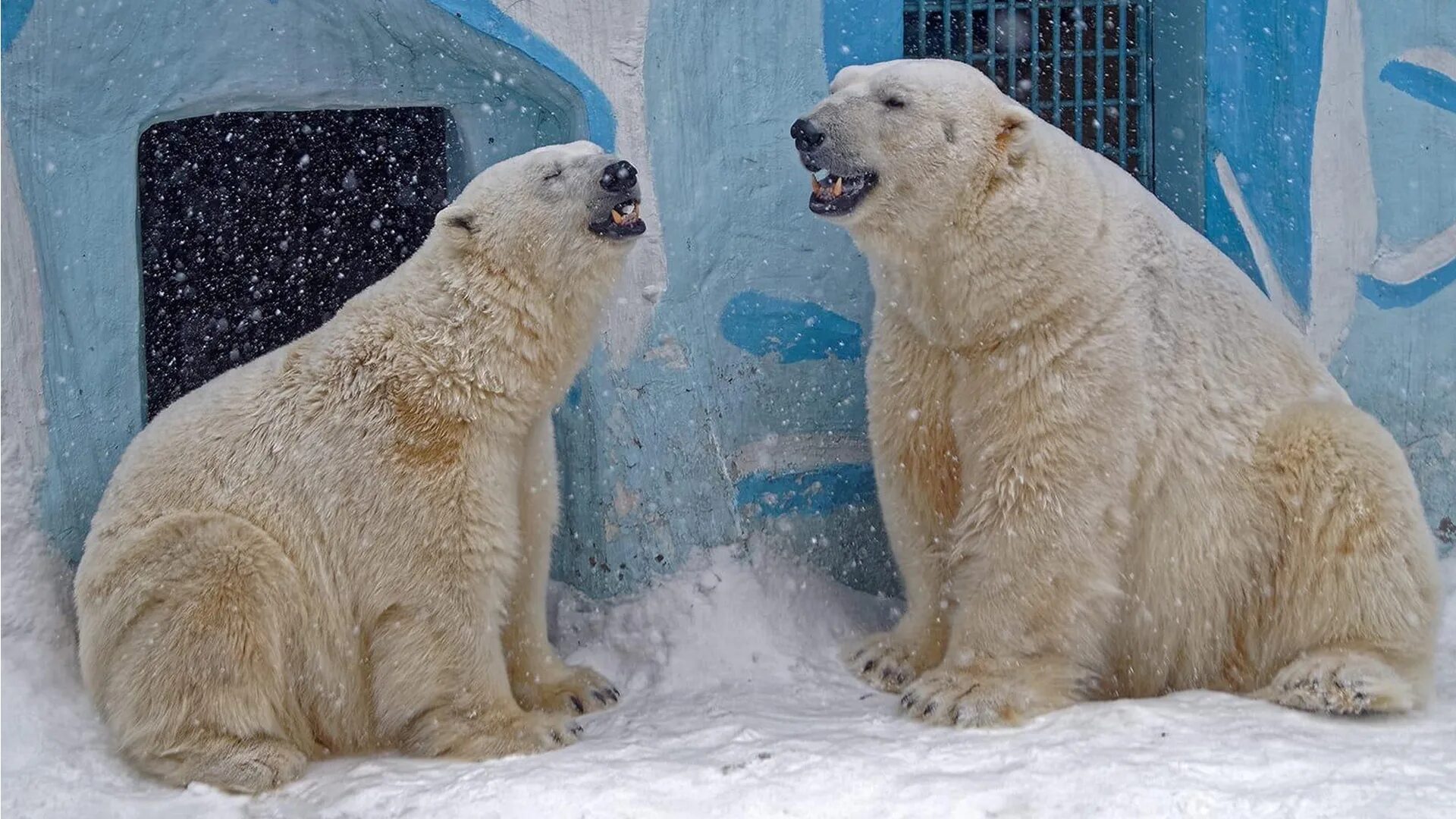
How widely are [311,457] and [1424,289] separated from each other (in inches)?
139

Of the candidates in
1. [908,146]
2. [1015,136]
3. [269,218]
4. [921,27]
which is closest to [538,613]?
[908,146]

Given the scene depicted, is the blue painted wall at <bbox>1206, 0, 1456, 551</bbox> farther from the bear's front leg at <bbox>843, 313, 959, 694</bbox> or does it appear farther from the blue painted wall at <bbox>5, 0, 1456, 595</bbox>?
the bear's front leg at <bbox>843, 313, 959, 694</bbox>

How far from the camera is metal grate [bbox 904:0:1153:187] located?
4.84 metres

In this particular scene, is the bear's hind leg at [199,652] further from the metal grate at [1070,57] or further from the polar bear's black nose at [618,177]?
the metal grate at [1070,57]

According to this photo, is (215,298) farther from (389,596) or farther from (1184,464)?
(1184,464)

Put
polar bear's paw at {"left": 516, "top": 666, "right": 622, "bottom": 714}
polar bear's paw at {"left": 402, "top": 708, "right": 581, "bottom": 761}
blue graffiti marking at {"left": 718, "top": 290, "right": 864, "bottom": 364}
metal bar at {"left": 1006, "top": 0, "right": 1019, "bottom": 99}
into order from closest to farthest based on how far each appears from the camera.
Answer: polar bear's paw at {"left": 402, "top": 708, "right": 581, "bottom": 761} < polar bear's paw at {"left": 516, "top": 666, "right": 622, "bottom": 714} < blue graffiti marking at {"left": 718, "top": 290, "right": 864, "bottom": 364} < metal bar at {"left": 1006, "top": 0, "right": 1019, "bottom": 99}

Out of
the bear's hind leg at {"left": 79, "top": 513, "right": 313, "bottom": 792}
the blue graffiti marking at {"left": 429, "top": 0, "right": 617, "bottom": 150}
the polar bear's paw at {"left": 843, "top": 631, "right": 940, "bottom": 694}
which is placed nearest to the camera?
the bear's hind leg at {"left": 79, "top": 513, "right": 313, "bottom": 792}

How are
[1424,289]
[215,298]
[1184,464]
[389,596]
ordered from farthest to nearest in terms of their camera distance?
1. [215,298]
2. [1424,289]
3. [1184,464]
4. [389,596]

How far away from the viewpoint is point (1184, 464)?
3701mm

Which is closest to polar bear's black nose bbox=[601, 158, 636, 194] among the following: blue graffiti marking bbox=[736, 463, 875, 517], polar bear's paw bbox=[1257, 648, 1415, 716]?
blue graffiti marking bbox=[736, 463, 875, 517]

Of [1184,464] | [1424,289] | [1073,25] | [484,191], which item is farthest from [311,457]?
[1424,289]

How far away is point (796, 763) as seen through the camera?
327 centimetres

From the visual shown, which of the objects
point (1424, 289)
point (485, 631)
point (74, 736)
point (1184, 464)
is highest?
point (1424, 289)

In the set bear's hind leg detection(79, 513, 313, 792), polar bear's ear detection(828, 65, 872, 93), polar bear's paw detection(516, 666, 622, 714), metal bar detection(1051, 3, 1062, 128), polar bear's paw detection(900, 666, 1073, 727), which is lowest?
polar bear's paw detection(516, 666, 622, 714)
